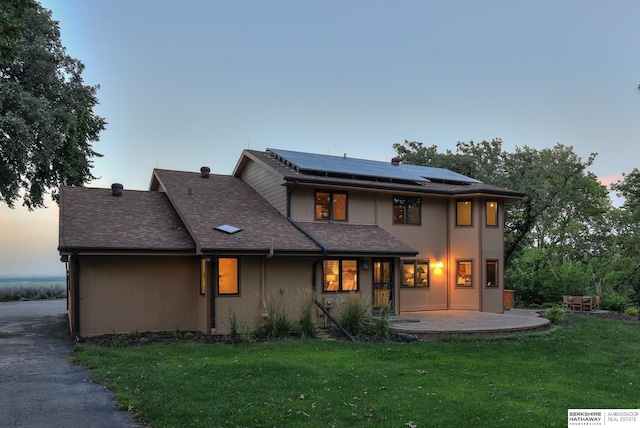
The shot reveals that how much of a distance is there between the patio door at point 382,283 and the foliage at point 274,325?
12.3 ft

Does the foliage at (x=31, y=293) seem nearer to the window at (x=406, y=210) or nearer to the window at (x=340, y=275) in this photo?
the window at (x=340, y=275)

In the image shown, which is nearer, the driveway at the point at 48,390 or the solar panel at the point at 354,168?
the driveway at the point at 48,390

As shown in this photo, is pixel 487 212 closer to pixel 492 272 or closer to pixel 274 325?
pixel 492 272

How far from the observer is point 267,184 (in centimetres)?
1731

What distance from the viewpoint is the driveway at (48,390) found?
587cm

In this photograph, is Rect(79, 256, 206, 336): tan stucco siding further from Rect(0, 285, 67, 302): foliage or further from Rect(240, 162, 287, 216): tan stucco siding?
Rect(0, 285, 67, 302): foliage

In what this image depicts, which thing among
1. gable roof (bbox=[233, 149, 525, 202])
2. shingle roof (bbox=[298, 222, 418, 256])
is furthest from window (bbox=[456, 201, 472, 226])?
shingle roof (bbox=[298, 222, 418, 256])

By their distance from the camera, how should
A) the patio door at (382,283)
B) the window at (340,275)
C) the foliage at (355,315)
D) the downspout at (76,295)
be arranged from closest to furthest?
the downspout at (76,295), the foliage at (355,315), the window at (340,275), the patio door at (382,283)

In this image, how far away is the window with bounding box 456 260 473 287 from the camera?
715 inches

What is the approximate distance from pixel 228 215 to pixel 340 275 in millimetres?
3952

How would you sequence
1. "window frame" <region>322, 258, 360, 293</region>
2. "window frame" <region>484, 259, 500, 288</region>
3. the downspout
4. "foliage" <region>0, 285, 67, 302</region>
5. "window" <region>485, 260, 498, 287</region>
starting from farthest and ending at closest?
"foliage" <region>0, 285, 67, 302</region>
"window" <region>485, 260, 498, 287</region>
"window frame" <region>484, 259, 500, 288</region>
"window frame" <region>322, 258, 360, 293</region>
the downspout

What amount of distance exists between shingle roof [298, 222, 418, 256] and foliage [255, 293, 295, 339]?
7.65ft

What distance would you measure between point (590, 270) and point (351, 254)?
657 inches

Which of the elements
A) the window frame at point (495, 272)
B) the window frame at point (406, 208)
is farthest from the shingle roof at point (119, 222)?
the window frame at point (495, 272)
